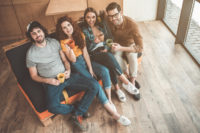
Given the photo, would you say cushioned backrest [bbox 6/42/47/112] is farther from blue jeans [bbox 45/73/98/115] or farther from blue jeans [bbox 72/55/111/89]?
blue jeans [bbox 72/55/111/89]

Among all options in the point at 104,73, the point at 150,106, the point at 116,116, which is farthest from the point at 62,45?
A: the point at 150,106

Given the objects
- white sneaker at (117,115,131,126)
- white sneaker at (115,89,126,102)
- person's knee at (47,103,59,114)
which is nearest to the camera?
person's knee at (47,103,59,114)

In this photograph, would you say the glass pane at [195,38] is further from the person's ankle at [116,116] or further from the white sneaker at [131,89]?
the person's ankle at [116,116]

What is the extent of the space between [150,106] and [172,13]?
2.60 m

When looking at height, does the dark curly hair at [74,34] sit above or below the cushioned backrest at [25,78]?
above

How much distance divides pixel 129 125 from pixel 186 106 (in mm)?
757

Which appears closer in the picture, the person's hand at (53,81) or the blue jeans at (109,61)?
the person's hand at (53,81)

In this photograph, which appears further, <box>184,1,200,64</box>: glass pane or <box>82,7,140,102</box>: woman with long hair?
<box>184,1,200,64</box>: glass pane

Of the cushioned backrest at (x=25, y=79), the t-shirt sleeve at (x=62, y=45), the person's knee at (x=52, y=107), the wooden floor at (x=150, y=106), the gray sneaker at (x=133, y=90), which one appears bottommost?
the wooden floor at (x=150, y=106)

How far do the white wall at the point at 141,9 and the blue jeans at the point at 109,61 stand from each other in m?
2.01

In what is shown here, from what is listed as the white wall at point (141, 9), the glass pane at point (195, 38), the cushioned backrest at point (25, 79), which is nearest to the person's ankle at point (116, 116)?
the cushioned backrest at point (25, 79)

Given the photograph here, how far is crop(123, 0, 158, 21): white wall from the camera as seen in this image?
13.3 ft

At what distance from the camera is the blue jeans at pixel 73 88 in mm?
2125

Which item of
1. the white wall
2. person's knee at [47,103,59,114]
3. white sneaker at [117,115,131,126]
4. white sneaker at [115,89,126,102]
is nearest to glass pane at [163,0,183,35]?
the white wall
